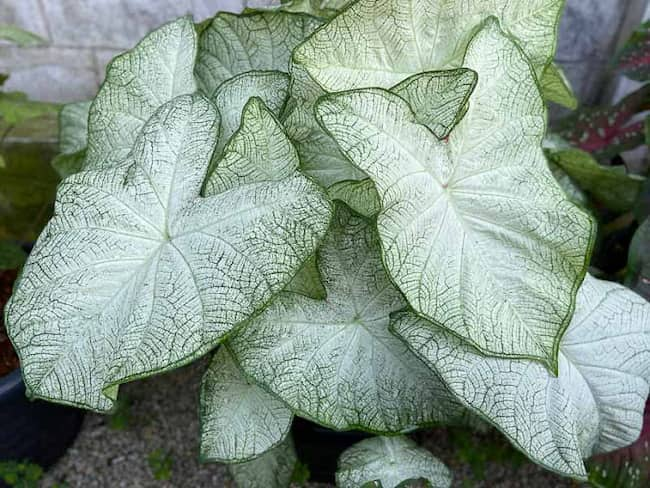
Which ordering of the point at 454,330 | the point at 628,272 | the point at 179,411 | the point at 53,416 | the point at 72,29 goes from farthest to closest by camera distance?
1. the point at 72,29
2. the point at 179,411
3. the point at 53,416
4. the point at 628,272
5. the point at 454,330

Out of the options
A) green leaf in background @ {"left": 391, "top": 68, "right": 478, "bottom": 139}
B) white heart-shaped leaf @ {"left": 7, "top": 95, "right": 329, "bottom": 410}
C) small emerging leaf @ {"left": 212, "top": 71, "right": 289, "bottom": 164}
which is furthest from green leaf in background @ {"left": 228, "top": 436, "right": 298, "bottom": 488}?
green leaf in background @ {"left": 391, "top": 68, "right": 478, "bottom": 139}

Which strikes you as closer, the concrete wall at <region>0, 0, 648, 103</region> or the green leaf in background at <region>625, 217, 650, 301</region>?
the green leaf in background at <region>625, 217, 650, 301</region>

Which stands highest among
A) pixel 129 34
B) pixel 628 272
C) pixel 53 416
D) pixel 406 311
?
pixel 129 34

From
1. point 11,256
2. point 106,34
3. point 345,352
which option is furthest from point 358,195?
point 106,34

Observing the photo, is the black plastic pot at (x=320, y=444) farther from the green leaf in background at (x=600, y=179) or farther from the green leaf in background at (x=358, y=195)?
the green leaf in background at (x=600, y=179)

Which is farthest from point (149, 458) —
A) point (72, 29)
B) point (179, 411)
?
point (72, 29)

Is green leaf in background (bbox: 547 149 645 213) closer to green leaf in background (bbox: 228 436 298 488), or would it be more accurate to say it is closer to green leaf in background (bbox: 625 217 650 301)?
green leaf in background (bbox: 625 217 650 301)

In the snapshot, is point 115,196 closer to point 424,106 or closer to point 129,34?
point 424,106
